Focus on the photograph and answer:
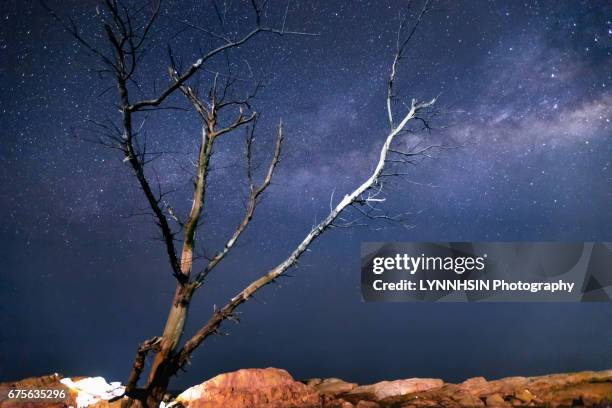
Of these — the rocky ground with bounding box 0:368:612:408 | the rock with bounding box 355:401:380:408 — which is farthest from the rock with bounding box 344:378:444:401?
the rock with bounding box 355:401:380:408

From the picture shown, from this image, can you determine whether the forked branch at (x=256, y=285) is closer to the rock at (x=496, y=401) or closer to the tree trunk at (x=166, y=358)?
the tree trunk at (x=166, y=358)

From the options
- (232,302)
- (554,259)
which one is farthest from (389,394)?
(232,302)

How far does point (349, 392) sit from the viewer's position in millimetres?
14180

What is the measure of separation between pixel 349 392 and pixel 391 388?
4.02 feet

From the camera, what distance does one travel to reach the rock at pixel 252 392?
535 inches

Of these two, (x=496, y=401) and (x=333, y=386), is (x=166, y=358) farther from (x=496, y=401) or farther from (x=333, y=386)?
(x=333, y=386)

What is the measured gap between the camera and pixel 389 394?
1366cm

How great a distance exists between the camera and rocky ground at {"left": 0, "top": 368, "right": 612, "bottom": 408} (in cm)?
1195

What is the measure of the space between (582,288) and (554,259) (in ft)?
4.02

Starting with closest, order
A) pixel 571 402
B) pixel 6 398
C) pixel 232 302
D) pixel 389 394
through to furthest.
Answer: pixel 232 302 < pixel 571 402 < pixel 6 398 < pixel 389 394

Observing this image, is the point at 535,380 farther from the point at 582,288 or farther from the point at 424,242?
the point at 424,242

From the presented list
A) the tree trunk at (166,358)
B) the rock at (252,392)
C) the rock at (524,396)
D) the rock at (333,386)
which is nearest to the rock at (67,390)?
the rock at (252,392)

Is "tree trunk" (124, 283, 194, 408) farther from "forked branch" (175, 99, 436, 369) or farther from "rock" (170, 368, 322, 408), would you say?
"rock" (170, 368, 322, 408)

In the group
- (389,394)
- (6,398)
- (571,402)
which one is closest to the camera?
(571,402)
